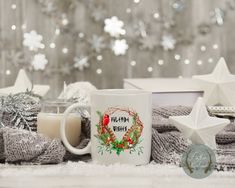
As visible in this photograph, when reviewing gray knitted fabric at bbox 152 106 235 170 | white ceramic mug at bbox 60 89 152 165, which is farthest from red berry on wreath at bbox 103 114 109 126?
gray knitted fabric at bbox 152 106 235 170

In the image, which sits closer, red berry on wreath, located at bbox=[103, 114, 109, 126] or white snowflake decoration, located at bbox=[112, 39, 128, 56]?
red berry on wreath, located at bbox=[103, 114, 109, 126]

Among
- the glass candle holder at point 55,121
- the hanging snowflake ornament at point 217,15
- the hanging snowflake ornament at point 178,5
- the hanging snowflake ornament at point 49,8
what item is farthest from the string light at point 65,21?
the glass candle holder at point 55,121

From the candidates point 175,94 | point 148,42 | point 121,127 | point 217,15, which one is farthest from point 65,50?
point 121,127

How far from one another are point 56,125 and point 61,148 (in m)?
0.06

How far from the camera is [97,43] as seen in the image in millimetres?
1629

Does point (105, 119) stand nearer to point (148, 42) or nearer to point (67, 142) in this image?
point (67, 142)

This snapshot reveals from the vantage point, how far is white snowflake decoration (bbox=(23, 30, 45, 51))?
162 centimetres

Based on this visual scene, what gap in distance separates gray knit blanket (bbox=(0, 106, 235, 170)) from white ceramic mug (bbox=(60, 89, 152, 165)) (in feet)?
0.16

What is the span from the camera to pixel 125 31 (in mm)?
1639

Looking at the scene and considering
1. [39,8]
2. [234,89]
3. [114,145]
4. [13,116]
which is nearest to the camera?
[114,145]

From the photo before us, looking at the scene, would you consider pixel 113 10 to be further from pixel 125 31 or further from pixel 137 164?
pixel 137 164

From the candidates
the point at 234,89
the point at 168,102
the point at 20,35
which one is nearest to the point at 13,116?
the point at 168,102

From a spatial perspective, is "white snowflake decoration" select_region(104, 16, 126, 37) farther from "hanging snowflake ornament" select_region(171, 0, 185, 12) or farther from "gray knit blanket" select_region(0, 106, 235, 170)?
"gray knit blanket" select_region(0, 106, 235, 170)

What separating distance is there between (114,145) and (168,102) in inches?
14.1
